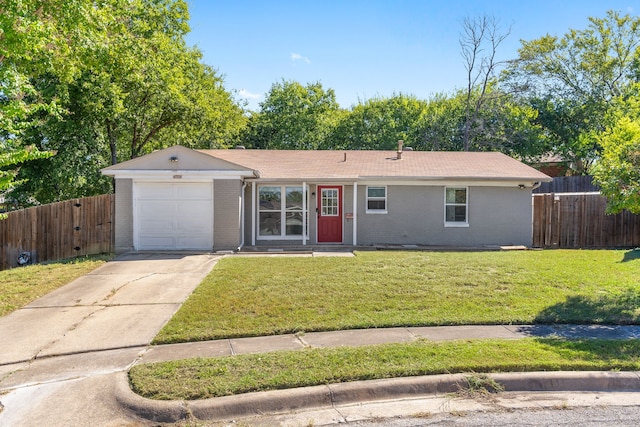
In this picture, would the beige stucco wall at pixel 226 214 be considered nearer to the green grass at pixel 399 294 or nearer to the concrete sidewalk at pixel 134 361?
the green grass at pixel 399 294

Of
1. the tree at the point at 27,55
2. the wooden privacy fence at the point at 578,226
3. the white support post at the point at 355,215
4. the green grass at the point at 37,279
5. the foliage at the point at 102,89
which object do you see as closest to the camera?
the tree at the point at 27,55

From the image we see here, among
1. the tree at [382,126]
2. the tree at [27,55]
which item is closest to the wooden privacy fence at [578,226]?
the tree at [382,126]

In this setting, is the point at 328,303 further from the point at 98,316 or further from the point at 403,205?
the point at 403,205

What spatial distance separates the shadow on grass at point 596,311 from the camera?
7547 millimetres

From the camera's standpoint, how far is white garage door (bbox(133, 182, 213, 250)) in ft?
47.2

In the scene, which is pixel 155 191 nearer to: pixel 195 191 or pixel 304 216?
pixel 195 191

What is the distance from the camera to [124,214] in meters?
14.3

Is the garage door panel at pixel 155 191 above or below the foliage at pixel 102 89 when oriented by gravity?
below

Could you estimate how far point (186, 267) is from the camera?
11781mm

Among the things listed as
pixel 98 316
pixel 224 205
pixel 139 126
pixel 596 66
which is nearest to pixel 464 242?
pixel 224 205

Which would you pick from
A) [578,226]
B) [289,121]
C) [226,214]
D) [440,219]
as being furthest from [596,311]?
[289,121]

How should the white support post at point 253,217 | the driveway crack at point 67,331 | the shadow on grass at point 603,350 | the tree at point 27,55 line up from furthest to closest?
the white support post at point 253,217 → the tree at point 27,55 → the driveway crack at point 67,331 → the shadow on grass at point 603,350

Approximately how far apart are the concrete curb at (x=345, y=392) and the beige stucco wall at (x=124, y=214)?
32.0 ft

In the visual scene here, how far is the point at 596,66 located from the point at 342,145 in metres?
17.6
